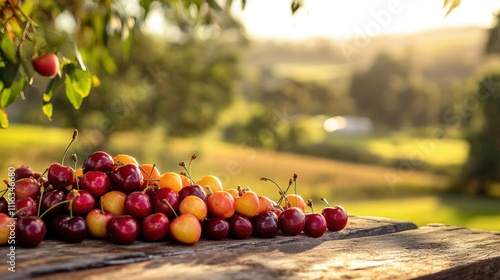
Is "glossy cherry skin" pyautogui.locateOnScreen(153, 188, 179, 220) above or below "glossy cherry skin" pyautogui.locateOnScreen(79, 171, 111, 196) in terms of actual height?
below

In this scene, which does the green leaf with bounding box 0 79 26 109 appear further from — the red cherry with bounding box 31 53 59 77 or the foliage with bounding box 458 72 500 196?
the foliage with bounding box 458 72 500 196

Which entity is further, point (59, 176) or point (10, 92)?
point (10, 92)

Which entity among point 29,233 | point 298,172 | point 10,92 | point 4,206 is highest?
point 298,172

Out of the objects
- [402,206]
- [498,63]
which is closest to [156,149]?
[402,206]

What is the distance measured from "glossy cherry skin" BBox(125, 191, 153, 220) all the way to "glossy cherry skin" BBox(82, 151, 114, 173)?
Result: 0.19 meters

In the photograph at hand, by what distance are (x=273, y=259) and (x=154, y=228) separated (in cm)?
37

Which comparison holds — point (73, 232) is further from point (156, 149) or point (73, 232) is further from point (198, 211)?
point (156, 149)

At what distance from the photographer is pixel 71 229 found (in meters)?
1.76

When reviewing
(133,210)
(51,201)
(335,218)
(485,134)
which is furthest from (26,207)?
(485,134)

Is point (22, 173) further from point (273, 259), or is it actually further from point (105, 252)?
point (273, 259)

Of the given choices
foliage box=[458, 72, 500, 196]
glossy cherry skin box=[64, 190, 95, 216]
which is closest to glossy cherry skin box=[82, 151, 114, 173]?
glossy cherry skin box=[64, 190, 95, 216]

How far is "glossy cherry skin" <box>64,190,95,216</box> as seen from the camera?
1.90 meters

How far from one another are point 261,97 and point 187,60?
9.60 m

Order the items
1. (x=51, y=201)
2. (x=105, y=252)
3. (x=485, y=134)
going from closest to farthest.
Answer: (x=105, y=252) → (x=51, y=201) → (x=485, y=134)
